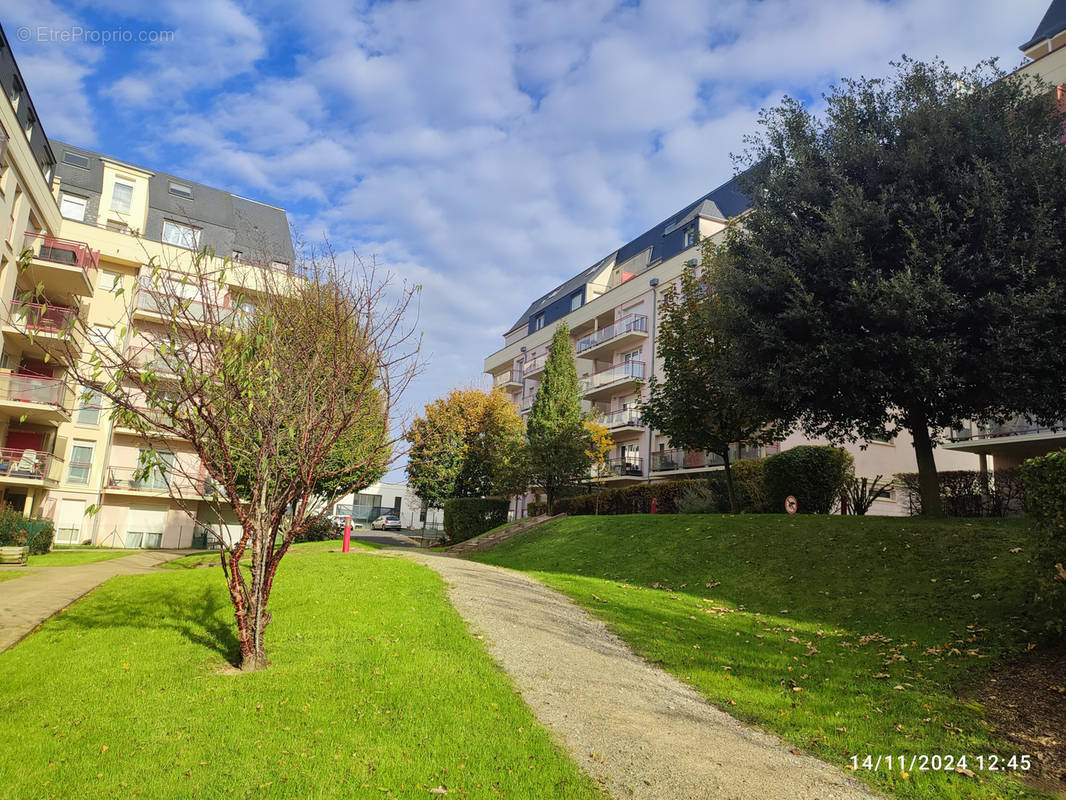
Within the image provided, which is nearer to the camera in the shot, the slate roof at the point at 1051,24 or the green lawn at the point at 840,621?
the green lawn at the point at 840,621

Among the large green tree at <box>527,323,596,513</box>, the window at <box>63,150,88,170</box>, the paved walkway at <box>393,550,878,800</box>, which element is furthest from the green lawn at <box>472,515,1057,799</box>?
the window at <box>63,150,88,170</box>

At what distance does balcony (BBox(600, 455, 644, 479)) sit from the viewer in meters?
34.9

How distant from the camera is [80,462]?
29766 mm

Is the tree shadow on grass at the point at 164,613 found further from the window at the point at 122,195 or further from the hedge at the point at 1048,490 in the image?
the window at the point at 122,195

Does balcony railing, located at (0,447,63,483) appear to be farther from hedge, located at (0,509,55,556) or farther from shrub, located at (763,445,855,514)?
shrub, located at (763,445,855,514)

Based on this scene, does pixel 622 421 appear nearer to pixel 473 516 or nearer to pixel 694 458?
pixel 694 458

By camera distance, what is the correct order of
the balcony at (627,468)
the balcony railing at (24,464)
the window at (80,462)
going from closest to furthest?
1. the balcony railing at (24,464)
2. the window at (80,462)
3. the balcony at (627,468)

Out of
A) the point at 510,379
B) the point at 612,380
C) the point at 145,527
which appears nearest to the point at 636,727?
the point at 145,527

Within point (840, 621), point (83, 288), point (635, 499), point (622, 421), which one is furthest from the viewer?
point (622, 421)

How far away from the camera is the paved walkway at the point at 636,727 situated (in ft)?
15.2

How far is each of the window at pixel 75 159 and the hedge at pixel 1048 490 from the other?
129 ft

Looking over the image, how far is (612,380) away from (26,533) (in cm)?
2667

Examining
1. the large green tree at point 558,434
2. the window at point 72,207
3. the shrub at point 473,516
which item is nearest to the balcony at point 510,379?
the large green tree at point 558,434

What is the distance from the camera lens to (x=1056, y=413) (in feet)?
42.2
